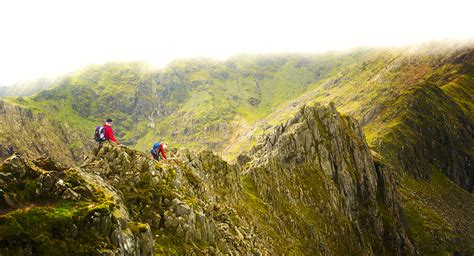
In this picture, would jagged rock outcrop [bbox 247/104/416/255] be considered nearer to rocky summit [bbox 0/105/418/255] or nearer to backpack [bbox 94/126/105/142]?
rocky summit [bbox 0/105/418/255]

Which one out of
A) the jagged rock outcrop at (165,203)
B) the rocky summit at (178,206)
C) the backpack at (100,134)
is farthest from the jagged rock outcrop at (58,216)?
the backpack at (100,134)

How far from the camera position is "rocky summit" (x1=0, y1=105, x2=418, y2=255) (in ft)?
87.7

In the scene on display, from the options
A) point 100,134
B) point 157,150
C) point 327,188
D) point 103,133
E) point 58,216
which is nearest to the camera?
point 58,216

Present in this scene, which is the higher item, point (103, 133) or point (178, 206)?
point (103, 133)

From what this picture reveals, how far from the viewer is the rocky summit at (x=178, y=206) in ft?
87.7

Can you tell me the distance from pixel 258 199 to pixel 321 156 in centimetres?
4200

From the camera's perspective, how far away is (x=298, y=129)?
130m

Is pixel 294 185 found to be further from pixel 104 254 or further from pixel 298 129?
pixel 104 254

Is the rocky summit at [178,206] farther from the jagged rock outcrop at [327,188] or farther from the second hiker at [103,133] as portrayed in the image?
the second hiker at [103,133]

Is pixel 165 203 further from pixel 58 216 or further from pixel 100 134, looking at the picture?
pixel 58 216

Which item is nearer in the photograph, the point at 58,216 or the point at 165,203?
the point at 58,216

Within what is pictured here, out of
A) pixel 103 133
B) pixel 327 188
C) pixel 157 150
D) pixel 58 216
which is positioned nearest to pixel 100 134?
pixel 103 133

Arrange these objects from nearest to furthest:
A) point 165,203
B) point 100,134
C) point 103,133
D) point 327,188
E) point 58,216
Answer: point 58,216 < point 165,203 < point 100,134 < point 103,133 < point 327,188

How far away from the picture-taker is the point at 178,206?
1528 inches
